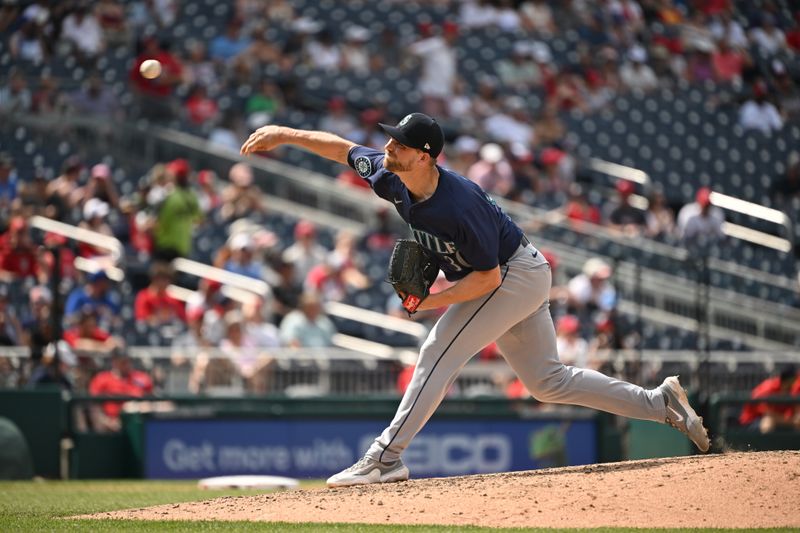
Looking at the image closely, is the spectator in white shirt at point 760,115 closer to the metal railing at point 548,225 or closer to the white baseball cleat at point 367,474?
the metal railing at point 548,225

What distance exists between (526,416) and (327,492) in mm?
5636

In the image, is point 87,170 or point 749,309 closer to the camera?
point 749,309

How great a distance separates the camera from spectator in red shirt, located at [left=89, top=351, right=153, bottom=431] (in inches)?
462

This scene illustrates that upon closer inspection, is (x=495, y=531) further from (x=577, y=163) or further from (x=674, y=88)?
(x=674, y=88)

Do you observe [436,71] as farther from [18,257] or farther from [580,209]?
[18,257]

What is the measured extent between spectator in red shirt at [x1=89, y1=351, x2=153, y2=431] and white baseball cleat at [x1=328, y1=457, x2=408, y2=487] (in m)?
5.50

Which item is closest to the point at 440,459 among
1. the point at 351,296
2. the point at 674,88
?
the point at 351,296

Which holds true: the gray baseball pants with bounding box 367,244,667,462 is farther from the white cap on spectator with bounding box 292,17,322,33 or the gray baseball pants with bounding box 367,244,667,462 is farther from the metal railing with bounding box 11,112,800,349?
the white cap on spectator with bounding box 292,17,322,33

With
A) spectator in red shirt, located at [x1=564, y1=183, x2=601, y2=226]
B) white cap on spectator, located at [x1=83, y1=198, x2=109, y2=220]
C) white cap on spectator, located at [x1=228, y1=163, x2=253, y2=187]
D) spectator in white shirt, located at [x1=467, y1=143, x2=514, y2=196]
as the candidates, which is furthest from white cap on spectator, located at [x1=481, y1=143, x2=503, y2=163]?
white cap on spectator, located at [x1=83, y1=198, x2=109, y2=220]

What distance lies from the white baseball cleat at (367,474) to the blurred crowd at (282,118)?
17.5 feet

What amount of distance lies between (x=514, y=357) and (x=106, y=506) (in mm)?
2582

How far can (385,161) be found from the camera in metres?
6.21

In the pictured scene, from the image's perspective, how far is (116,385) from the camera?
11.9 meters

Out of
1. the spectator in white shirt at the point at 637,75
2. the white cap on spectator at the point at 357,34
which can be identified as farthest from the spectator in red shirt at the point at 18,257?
the spectator in white shirt at the point at 637,75
